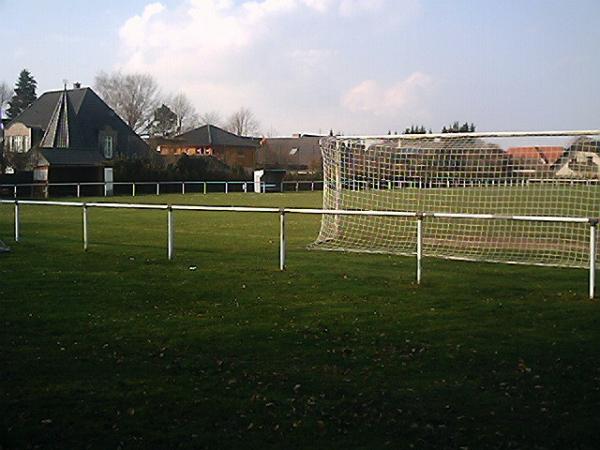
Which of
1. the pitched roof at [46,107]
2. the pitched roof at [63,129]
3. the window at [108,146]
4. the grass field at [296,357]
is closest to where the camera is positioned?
the grass field at [296,357]

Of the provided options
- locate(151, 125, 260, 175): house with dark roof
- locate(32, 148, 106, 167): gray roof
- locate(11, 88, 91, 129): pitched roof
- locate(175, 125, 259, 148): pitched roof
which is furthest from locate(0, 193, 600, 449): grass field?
locate(175, 125, 259, 148): pitched roof

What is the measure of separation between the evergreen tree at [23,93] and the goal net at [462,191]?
88725 mm

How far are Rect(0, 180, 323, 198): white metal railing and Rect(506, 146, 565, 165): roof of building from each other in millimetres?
29053

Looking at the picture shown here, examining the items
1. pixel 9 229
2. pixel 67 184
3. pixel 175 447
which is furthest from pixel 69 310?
pixel 67 184

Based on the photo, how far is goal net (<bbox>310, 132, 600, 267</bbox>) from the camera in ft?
56.9

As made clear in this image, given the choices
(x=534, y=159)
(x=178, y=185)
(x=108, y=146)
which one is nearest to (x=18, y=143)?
(x=108, y=146)

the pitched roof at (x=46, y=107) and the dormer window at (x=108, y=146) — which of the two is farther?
the pitched roof at (x=46, y=107)

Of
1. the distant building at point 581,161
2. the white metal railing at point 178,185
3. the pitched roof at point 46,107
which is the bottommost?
the white metal railing at point 178,185

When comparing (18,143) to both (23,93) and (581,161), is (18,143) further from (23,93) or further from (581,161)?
(581,161)

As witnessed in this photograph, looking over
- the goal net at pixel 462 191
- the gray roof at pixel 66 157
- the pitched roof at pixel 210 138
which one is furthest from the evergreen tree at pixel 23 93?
the goal net at pixel 462 191

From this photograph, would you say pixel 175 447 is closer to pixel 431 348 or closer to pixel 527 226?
pixel 431 348

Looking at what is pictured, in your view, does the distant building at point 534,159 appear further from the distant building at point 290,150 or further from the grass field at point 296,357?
the distant building at point 290,150

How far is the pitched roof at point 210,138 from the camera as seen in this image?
303ft

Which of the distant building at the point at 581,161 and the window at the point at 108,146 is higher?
the window at the point at 108,146
